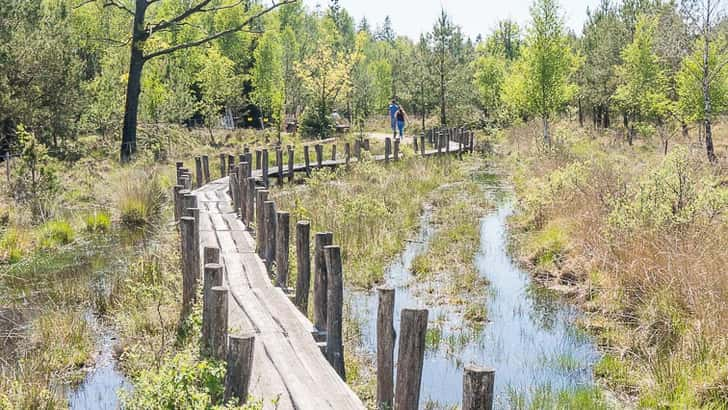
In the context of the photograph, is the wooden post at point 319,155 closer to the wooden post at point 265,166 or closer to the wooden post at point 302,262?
the wooden post at point 265,166

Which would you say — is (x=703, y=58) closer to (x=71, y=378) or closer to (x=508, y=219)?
(x=508, y=219)

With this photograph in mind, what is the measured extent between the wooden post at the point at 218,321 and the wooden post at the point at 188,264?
2.50 meters

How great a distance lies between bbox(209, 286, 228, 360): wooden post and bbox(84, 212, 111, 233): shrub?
8924 millimetres

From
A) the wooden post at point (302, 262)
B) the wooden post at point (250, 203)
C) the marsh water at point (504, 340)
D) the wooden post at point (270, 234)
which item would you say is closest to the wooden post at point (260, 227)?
the wooden post at point (270, 234)

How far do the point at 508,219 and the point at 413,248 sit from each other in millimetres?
3357

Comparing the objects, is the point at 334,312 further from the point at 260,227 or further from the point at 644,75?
the point at 644,75

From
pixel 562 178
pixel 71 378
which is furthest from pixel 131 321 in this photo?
pixel 562 178

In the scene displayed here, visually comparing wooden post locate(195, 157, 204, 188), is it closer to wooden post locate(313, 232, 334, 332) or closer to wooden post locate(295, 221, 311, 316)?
wooden post locate(295, 221, 311, 316)

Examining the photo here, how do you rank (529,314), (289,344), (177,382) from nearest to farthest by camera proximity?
(177,382) < (289,344) < (529,314)

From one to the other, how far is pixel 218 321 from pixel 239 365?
68 centimetres

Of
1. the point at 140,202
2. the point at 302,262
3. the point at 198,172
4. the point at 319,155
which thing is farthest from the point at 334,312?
the point at 319,155

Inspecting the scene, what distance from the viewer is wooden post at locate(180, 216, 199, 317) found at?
25.0 ft

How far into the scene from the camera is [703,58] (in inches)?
870

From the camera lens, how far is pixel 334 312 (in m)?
6.40
